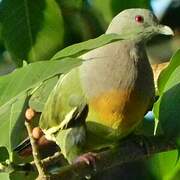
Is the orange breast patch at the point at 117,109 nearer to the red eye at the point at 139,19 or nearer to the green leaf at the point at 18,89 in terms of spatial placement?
the red eye at the point at 139,19

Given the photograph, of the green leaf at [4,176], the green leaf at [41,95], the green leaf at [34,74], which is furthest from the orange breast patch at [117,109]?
the green leaf at [34,74]

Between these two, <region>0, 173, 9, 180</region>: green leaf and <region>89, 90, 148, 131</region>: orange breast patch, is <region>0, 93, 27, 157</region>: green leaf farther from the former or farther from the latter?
<region>89, 90, 148, 131</region>: orange breast patch

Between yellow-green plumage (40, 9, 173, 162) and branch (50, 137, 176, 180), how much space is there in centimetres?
11

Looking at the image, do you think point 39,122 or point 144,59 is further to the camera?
point 144,59

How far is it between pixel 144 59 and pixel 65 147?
298 millimetres

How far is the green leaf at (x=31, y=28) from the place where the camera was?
1.58 metres

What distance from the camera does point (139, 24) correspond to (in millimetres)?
1687

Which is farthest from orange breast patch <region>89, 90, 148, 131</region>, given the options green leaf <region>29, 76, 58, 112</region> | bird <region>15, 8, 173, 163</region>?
green leaf <region>29, 76, 58, 112</region>

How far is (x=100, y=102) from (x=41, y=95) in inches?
13.4

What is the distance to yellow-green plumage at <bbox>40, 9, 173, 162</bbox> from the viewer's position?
4.85ft

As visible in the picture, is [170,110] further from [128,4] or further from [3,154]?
[128,4]

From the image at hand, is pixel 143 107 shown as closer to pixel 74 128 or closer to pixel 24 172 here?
pixel 74 128

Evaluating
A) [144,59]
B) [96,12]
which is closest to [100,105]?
[144,59]

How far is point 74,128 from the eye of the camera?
151 centimetres
